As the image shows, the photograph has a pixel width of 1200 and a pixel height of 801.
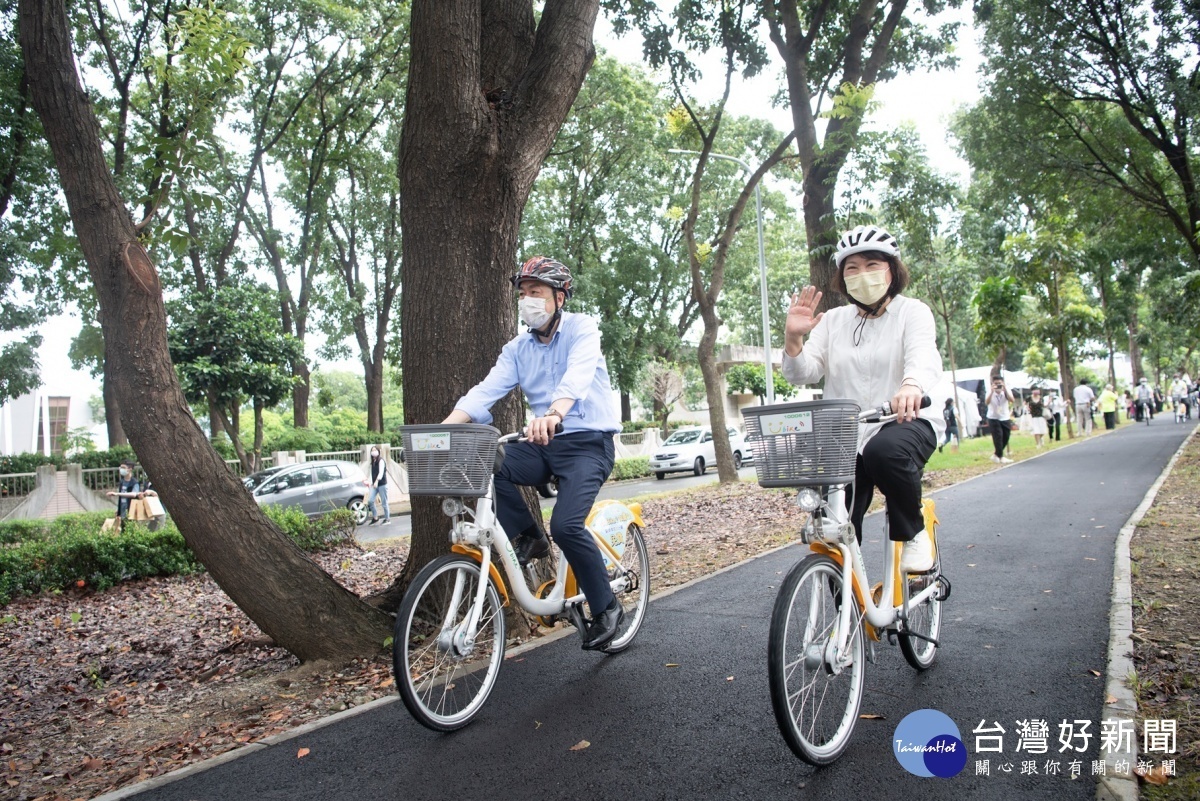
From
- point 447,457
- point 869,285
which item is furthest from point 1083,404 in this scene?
point 447,457

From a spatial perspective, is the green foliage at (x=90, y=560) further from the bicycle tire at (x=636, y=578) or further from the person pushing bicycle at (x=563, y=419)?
the person pushing bicycle at (x=563, y=419)

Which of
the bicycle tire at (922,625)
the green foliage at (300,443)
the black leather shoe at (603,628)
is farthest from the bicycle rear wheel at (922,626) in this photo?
the green foliage at (300,443)

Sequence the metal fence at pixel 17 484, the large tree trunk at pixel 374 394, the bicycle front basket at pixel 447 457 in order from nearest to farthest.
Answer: the bicycle front basket at pixel 447 457 < the metal fence at pixel 17 484 < the large tree trunk at pixel 374 394

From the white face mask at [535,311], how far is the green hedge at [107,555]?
297 inches

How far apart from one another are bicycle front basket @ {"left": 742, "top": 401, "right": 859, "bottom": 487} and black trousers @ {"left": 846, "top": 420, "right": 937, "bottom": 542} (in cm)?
40

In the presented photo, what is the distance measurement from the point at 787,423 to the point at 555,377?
1595mm

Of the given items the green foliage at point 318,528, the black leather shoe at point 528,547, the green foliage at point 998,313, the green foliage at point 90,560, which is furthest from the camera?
the green foliage at point 998,313

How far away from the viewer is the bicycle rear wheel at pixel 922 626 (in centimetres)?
392

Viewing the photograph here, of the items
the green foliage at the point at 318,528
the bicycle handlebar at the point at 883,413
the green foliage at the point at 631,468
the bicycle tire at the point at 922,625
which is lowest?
the green foliage at the point at 631,468

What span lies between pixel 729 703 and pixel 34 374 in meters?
31.2

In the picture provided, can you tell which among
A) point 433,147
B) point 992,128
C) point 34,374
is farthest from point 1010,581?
point 34,374

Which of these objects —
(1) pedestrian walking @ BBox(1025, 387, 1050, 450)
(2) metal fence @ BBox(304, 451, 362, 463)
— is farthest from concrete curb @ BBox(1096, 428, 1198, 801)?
(2) metal fence @ BBox(304, 451, 362, 463)

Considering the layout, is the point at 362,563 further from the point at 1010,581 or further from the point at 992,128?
the point at 992,128

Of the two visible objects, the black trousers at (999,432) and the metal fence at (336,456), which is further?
the metal fence at (336,456)
